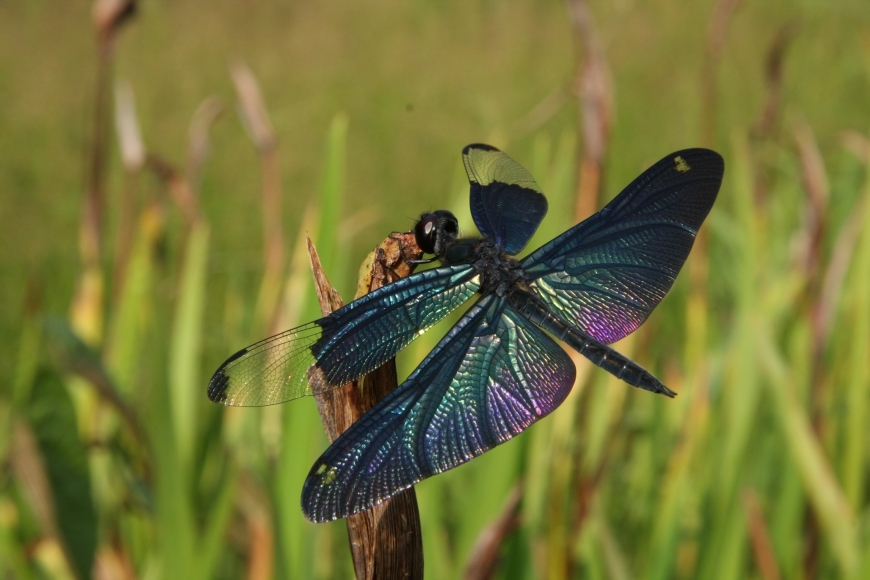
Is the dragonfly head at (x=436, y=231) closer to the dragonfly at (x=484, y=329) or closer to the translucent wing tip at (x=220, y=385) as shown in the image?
the dragonfly at (x=484, y=329)

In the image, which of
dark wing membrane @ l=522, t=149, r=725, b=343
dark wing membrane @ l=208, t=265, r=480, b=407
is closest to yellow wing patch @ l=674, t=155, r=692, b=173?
dark wing membrane @ l=522, t=149, r=725, b=343

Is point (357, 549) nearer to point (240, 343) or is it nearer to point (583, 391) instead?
point (583, 391)

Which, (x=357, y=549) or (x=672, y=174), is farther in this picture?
(x=672, y=174)

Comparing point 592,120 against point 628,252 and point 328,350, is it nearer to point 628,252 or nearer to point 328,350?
point 628,252

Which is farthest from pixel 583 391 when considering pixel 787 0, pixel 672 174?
pixel 787 0

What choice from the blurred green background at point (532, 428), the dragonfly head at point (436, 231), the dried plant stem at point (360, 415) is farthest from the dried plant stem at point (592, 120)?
the dried plant stem at point (360, 415)

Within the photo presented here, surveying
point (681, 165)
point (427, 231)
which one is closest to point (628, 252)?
point (681, 165)

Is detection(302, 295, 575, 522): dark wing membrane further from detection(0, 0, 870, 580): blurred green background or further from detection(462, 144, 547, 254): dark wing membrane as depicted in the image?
detection(0, 0, 870, 580): blurred green background
